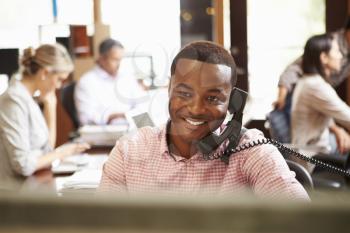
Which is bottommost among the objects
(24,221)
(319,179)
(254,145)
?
(319,179)

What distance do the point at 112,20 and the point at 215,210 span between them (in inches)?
35.0

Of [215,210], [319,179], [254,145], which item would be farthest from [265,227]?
[319,179]

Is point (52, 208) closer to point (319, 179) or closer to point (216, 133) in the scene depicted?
point (216, 133)

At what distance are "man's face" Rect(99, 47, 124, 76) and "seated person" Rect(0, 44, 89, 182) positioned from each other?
0.08 m

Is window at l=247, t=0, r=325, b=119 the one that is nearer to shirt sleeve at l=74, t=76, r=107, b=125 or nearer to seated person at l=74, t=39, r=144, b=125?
seated person at l=74, t=39, r=144, b=125

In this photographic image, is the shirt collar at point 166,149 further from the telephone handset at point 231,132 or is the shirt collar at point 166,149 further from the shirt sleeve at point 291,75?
the shirt sleeve at point 291,75

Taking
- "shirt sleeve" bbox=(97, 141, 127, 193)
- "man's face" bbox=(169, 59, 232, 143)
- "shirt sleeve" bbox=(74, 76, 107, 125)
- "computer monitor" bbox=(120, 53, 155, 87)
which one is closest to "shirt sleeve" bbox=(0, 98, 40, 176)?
"shirt sleeve" bbox=(74, 76, 107, 125)

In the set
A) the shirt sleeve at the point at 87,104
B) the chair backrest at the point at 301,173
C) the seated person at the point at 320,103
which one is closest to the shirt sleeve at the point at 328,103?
the seated person at the point at 320,103

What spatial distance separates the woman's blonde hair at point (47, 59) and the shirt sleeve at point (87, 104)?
0.04 metres

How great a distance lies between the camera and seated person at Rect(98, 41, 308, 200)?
0.63m

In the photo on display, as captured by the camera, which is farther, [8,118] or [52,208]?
[8,118]

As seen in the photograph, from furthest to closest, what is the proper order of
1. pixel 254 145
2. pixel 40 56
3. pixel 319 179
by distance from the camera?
1. pixel 40 56
2. pixel 319 179
3. pixel 254 145

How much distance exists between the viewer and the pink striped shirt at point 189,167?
62 centimetres

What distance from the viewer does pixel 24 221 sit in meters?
0.08
